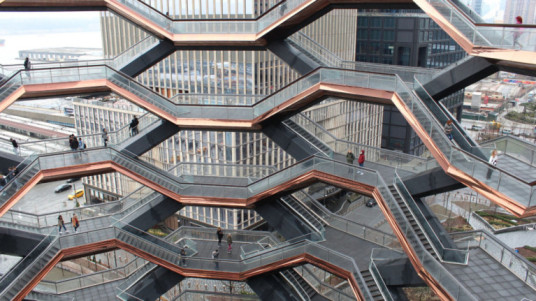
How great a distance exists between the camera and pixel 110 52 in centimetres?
4438

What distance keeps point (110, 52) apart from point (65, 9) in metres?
23.2

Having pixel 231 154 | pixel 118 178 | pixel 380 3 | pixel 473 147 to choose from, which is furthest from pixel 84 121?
pixel 473 147

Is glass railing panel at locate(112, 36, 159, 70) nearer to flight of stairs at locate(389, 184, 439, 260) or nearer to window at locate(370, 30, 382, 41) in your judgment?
flight of stairs at locate(389, 184, 439, 260)

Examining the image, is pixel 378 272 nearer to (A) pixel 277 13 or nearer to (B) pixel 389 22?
(A) pixel 277 13

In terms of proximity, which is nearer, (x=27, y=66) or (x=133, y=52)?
(x=27, y=66)

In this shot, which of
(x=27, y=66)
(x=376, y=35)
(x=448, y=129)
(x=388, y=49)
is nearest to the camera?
(x=448, y=129)

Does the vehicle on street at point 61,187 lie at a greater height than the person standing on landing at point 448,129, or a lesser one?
lesser

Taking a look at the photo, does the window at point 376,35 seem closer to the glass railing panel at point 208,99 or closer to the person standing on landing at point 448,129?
the glass railing panel at point 208,99

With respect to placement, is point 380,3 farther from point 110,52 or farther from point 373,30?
point 373,30

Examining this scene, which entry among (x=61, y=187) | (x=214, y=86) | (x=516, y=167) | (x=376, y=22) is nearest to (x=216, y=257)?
(x=516, y=167)

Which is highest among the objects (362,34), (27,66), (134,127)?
(362,34)

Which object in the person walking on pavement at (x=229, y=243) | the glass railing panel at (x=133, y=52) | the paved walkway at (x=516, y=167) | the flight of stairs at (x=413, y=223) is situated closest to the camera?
the paved walkway at (x=516, y=167)

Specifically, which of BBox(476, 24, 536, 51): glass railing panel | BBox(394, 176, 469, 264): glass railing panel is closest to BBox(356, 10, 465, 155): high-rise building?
BBox(394, 176, 469, 264): glass railing panel

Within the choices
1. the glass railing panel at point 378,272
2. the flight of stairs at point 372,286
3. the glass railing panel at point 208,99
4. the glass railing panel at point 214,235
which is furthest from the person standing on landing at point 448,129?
the glass railing panel at point 208,99
